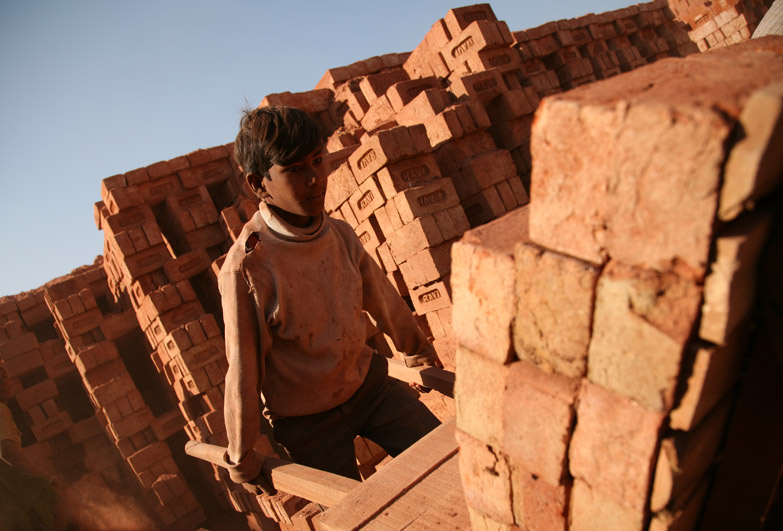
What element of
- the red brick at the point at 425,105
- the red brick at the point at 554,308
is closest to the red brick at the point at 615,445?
the red brick at the point at 554,308

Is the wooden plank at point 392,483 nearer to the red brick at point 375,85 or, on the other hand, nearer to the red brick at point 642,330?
the red brick at point 642,330

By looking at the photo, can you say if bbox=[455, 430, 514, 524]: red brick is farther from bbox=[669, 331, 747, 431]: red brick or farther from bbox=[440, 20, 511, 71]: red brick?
bbox=[440, 20, 511, 71]: red brick

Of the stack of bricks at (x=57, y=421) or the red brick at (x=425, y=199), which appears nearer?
the red brick at (x=425, y=199)

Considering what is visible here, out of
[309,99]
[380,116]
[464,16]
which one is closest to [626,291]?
[380,116]

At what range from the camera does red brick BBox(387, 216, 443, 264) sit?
184 inches

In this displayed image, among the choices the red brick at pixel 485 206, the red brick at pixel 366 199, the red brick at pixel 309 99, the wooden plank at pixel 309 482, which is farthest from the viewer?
the red brick at pixel 309 99

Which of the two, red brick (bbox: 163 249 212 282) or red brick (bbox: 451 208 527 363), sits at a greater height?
red brick (bbox: 163 249 212 282)

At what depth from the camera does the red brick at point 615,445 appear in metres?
1.27

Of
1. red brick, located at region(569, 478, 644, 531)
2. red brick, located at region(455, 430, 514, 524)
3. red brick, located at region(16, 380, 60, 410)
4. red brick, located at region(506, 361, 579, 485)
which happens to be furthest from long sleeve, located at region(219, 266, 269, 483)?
red brick, located at region(16, 380, 60, 410)

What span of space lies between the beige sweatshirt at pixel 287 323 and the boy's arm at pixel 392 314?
91 mm

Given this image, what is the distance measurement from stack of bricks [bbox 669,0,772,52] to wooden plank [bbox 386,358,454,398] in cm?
1140

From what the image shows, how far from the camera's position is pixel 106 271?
8.67m

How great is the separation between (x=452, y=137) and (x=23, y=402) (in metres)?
7.68

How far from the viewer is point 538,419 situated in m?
1.48
